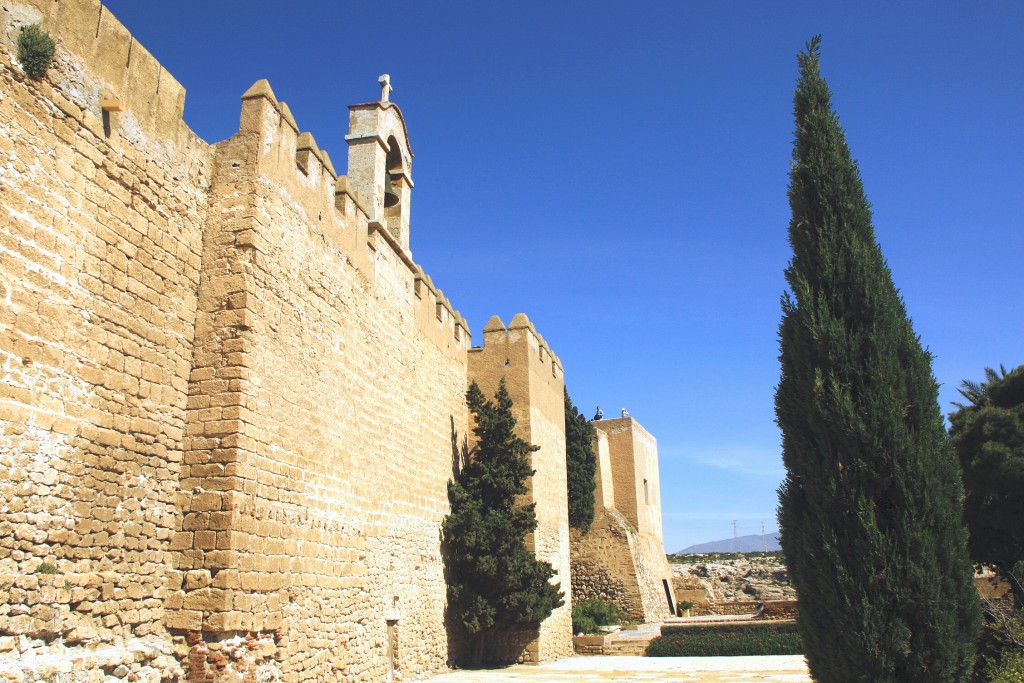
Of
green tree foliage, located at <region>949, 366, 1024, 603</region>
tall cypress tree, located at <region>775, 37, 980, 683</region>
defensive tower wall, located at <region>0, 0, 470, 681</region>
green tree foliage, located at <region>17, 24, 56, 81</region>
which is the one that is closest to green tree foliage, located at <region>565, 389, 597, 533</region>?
green tree foliage, located at <region>949, 366, 1024, 603</region>

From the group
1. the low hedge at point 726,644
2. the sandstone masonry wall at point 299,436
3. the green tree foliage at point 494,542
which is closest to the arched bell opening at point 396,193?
the sandstone masonry wall at point 299,436

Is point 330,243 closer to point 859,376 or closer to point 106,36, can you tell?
point 106,36

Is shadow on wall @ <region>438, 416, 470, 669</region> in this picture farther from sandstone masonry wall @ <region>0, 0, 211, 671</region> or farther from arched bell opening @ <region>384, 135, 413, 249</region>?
sandstone masonry wall @ <region>0, 0, 211, 671</region>

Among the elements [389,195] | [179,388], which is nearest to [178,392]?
[179,388]

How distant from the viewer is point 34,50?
589 centimetres

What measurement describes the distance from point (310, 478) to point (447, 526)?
4837 millimetres

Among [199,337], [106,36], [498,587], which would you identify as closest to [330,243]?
[199,337]

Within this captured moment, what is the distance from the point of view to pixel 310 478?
8.56 metres

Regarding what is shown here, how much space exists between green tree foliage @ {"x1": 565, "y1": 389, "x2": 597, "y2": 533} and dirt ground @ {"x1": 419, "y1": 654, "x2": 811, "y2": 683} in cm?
793

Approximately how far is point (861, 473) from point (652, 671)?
7.74 m

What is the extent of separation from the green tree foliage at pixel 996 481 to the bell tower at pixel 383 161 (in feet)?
31.1

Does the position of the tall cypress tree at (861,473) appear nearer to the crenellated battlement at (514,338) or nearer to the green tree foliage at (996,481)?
the green tree foliage at (996,481)

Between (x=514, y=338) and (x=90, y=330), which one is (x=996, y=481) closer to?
(x=514, y=338)

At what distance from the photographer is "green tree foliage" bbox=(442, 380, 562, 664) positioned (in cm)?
1303
